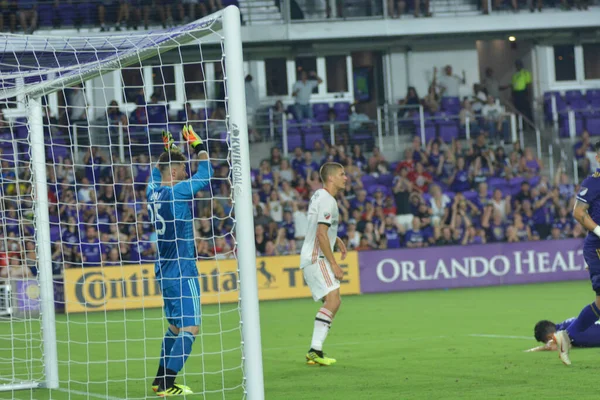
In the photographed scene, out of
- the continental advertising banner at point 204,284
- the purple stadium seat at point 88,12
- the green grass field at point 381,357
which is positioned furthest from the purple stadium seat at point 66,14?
the green grass field at point 381,357

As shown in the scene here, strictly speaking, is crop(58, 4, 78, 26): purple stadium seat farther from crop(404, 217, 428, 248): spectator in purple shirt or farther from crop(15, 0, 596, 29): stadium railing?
crop(404, 217, 428, 248): spectator in purple shirt

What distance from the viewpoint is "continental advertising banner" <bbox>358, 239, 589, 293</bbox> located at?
22.1 m

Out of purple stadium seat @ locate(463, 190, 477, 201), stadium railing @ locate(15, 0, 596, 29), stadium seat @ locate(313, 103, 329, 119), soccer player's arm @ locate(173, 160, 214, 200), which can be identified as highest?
stadium railing @ locate(15, 0, 596, 29)

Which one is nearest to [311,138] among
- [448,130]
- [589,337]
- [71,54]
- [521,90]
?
[448,130]

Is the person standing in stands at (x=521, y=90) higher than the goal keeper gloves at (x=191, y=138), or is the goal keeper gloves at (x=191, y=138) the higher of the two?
the goal keeper gloves at (x=191, y=138)

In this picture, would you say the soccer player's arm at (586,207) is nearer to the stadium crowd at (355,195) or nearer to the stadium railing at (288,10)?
the stadium crowd at (355,195)

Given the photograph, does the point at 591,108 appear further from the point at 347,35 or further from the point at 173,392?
the point at 173,392

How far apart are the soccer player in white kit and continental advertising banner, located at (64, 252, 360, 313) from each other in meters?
8.64

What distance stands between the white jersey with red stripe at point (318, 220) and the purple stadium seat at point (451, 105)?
1983 cm

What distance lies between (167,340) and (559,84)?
26.9 meters

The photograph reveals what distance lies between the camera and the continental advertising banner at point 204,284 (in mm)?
19797

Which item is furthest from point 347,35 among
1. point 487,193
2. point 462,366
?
point 462,366

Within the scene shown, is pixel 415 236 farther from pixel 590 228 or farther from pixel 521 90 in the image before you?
pixel 590 228

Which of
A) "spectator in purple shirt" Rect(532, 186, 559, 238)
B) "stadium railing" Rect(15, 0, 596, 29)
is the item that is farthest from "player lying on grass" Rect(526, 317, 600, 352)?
"stadium railing" Rect(15, 0, 596, 29)
